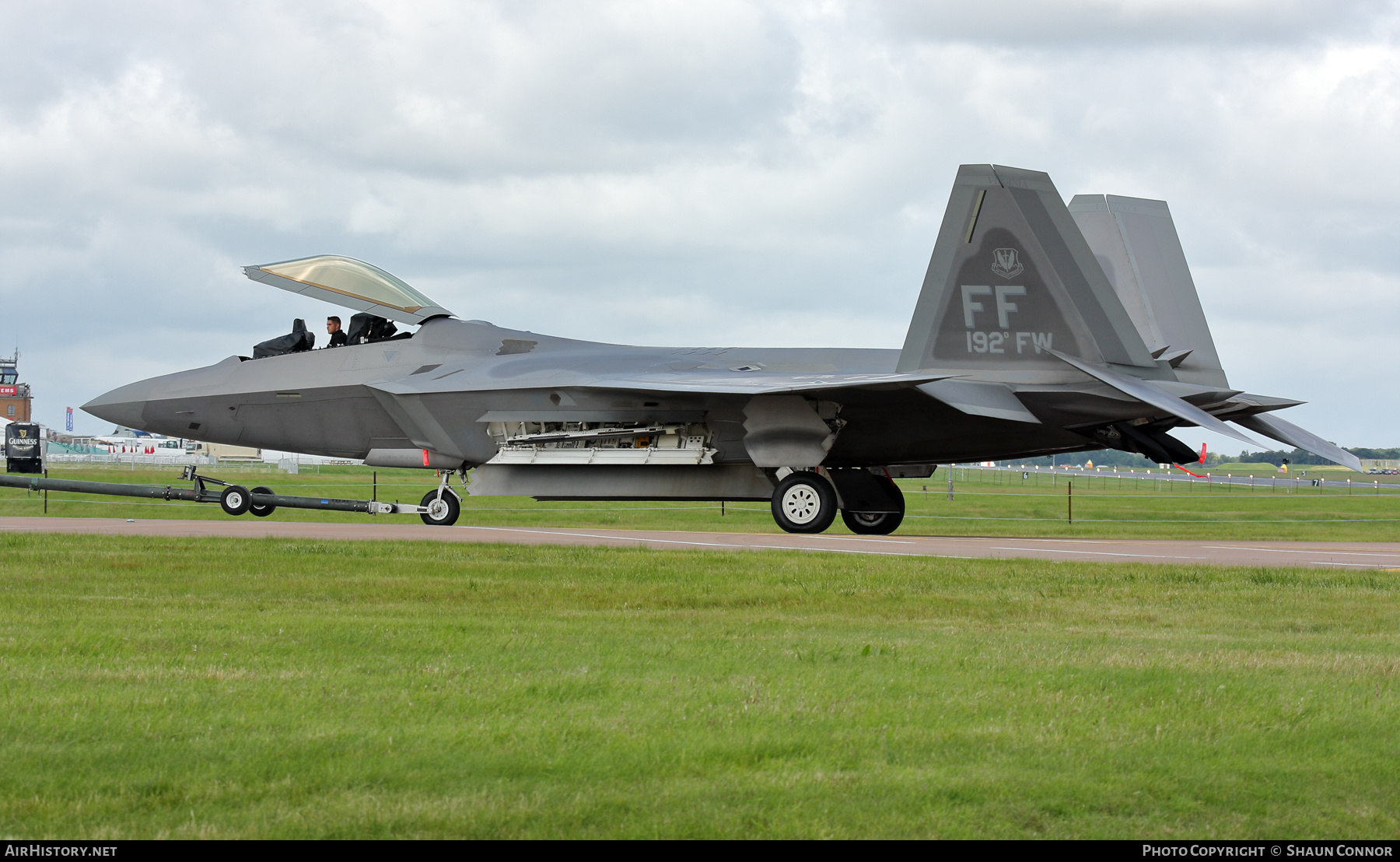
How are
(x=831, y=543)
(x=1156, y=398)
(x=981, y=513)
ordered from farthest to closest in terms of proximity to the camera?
(x=981, y=513) → (x=831, y=543) → (x=1156, y=398)

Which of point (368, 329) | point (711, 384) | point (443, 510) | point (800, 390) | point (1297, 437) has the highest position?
point (368, 329)

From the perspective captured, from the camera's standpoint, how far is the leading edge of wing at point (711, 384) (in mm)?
13164

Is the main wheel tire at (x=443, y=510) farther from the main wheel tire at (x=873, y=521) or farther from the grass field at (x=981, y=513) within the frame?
the main wheel tire at (x=873, y=521)

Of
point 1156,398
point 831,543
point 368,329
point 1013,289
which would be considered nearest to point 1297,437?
point 1156,398

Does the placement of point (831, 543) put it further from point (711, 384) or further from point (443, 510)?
point (443, 510)

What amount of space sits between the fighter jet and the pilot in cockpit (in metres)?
0.35

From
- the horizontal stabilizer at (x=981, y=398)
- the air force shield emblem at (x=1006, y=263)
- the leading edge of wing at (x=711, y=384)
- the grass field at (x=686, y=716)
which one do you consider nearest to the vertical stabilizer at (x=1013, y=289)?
the air force shield emblem at (x=1006, y=263)

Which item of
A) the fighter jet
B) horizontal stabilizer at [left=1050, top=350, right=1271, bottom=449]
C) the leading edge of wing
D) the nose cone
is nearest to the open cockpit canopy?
the fighter jet

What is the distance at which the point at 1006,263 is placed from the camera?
1341 cm

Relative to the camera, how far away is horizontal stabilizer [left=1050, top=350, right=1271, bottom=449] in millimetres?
12422

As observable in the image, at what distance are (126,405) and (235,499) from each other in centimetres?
343

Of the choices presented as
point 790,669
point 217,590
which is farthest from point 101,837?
point 217,590

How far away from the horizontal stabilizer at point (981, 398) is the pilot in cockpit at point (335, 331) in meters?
8.58

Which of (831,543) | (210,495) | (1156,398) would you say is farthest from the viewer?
(210,495)
